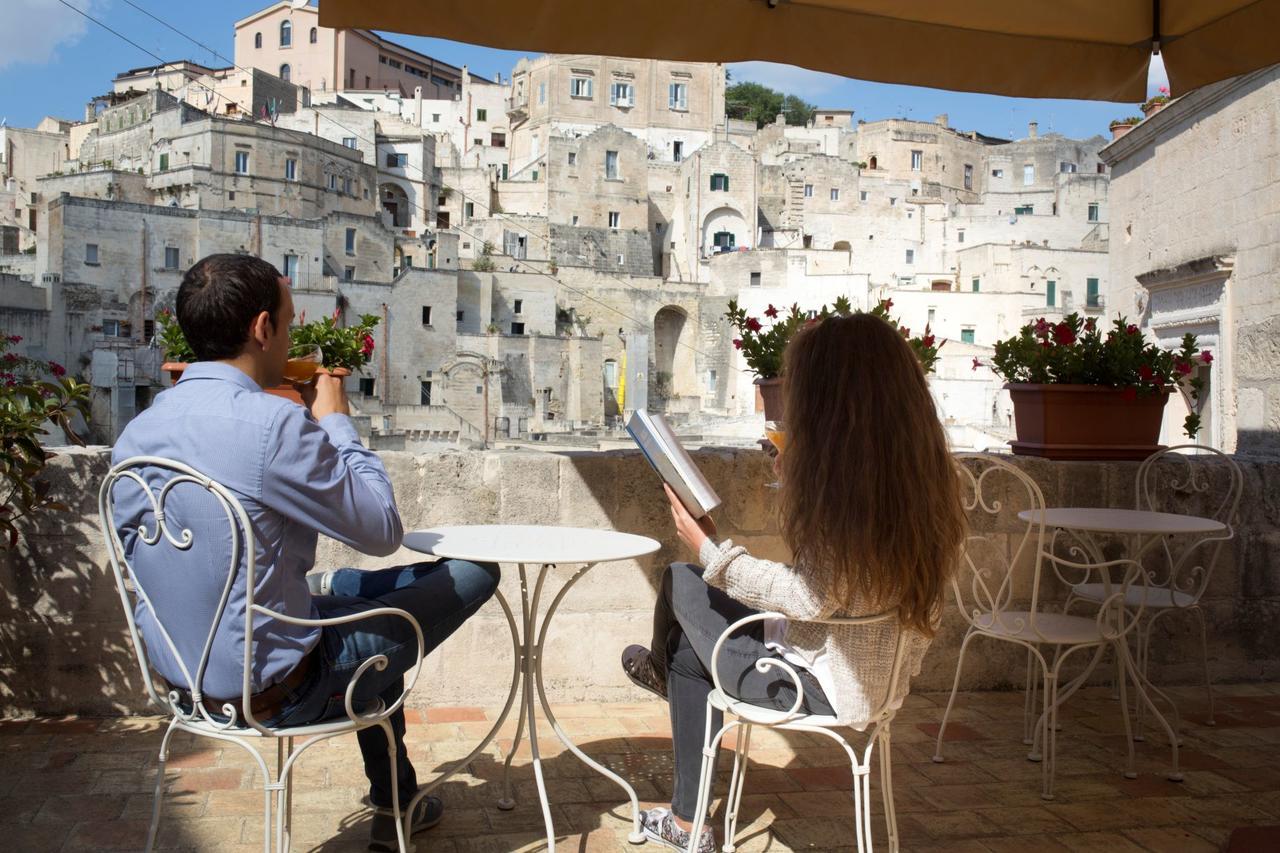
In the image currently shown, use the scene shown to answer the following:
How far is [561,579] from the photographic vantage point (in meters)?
3.80

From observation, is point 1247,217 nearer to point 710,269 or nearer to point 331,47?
point 710,269

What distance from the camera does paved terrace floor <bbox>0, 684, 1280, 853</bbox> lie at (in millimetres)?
2643

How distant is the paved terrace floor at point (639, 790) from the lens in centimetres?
264

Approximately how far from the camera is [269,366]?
2160mm

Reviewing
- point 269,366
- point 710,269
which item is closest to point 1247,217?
point 269,366

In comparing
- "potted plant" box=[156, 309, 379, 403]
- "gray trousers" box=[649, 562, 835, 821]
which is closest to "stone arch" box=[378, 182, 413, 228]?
"potted plant" box=[156, 309, 379, 403]

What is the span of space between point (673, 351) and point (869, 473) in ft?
165

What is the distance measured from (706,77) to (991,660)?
207 ft

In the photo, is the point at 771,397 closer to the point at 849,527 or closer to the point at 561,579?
the point at 561,579

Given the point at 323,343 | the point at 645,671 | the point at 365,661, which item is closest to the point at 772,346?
the point at 323,343

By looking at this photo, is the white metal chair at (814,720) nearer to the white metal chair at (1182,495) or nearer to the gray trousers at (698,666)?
the gray trousers at (698,666)

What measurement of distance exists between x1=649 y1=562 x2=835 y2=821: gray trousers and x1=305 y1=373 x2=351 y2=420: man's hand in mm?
849

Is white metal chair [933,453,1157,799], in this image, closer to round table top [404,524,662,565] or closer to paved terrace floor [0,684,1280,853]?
paved terrace floor [0,684,1280,853]

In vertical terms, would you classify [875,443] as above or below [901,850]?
above
